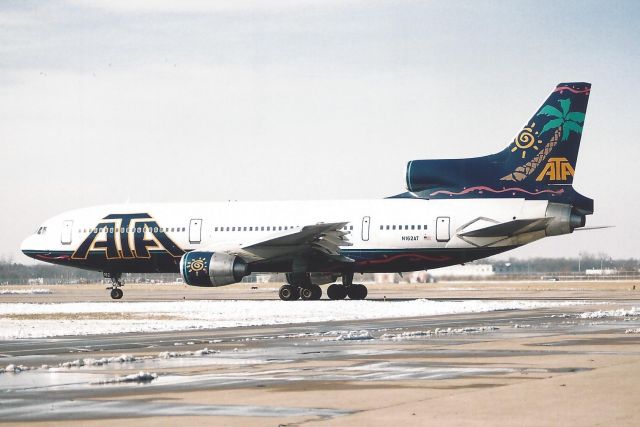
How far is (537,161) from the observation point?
45.2 metres

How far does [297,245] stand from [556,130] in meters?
12.2

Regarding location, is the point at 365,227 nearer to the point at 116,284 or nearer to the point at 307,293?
the point at 307,293

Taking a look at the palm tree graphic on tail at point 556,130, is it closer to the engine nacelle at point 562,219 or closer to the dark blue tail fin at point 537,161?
the dark blue tail fin at point 537,161

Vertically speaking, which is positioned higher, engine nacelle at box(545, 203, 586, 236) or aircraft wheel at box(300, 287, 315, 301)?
engine nacelle at box(545, 203, 586, 236)

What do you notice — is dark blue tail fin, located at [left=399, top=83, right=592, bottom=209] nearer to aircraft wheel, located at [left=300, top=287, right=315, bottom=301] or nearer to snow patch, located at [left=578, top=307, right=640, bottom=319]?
aircraft wheel, located at [left=300, top=287, right=315, bottom=301]

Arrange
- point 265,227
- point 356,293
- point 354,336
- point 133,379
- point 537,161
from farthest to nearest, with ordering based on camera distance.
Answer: point 356,293
point 265,227
point 537,161
point 354,336
point 133,379

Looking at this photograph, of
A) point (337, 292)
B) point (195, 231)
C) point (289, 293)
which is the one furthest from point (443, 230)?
point (195, 231)

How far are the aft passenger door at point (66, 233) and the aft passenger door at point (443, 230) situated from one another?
18720 millimetres

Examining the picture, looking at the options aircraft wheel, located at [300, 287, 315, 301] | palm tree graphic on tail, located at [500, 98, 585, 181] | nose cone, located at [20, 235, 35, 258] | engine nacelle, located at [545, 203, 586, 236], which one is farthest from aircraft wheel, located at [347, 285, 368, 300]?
nose cone, located at [20, 235, 35, 258]

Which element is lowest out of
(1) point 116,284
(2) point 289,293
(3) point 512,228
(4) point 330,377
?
(4) point 330,377

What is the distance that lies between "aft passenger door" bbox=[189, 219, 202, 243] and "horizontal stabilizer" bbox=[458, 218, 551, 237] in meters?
12.7

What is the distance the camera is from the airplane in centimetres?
4444

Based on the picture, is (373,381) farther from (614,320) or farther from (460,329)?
(614,320)

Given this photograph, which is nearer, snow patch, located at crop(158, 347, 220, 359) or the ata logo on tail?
snow patch, located at crop(158, 347, 220, 359)
